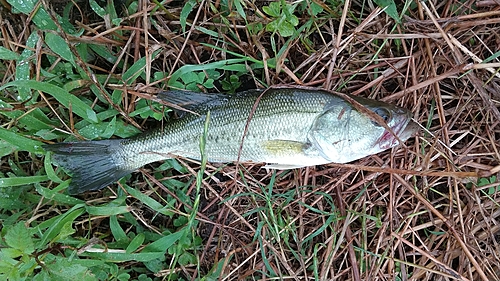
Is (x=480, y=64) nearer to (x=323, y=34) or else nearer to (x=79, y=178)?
(x=323, y=34)

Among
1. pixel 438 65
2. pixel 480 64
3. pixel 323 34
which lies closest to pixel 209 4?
pixel 323 34

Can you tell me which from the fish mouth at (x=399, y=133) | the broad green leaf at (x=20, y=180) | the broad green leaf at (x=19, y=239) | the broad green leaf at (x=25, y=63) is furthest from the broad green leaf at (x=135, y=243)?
the fish mouth at (x=399, y=133)

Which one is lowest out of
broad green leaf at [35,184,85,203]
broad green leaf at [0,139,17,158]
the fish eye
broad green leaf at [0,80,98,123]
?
broad green leaf at [35,184,85,203]

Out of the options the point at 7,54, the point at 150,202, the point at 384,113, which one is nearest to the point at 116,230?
the point at 150,202

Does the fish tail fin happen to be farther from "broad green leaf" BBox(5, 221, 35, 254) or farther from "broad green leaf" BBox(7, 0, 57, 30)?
"broad green leaf" BBox(7, 0, 57, 30)

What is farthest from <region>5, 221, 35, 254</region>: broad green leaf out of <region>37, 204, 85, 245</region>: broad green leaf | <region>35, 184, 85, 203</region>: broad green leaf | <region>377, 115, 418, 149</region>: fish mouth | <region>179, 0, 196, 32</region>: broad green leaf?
<region>377, 115, 418, 149</region>: fish mouth

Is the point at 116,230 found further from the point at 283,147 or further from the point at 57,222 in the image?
the point at 283,147

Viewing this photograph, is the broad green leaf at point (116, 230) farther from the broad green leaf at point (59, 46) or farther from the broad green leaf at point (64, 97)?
the broad green leaf at point (59, 46)
